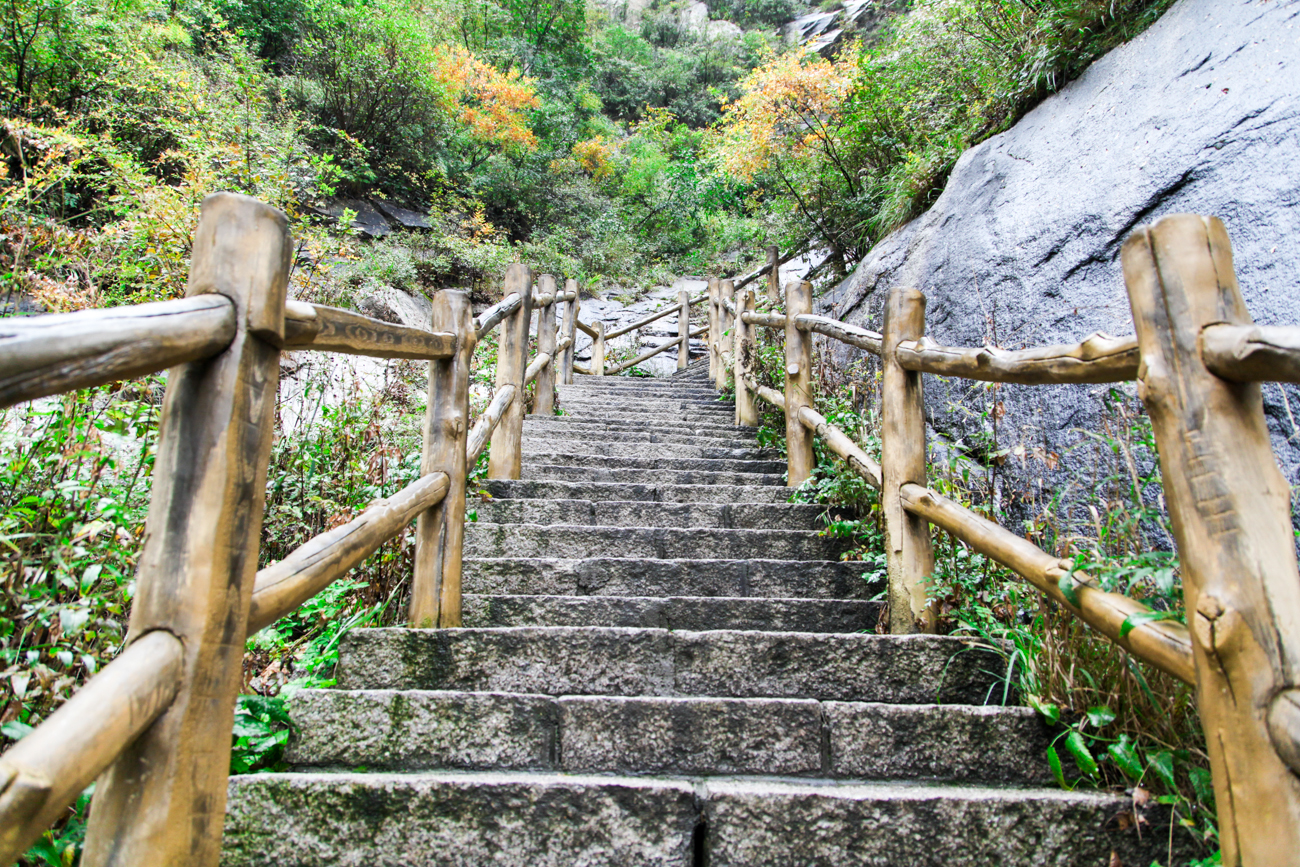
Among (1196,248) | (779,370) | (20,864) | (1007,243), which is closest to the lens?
(1196,248)

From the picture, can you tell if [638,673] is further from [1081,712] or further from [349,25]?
[349,25]

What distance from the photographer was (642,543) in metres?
2.90

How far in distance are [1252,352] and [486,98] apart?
537 inches

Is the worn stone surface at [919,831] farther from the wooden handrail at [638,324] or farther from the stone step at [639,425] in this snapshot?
the wooden handrail at [638,324]

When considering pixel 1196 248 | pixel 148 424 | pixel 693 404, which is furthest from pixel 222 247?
pixel 693 404

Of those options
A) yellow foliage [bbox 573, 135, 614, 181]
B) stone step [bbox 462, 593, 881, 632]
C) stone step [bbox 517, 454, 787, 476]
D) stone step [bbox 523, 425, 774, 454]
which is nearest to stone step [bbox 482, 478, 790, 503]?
stone step [bbox 517, 454, 787, 476]

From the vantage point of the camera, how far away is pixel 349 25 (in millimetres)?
10648

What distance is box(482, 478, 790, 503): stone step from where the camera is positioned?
11.4 feet

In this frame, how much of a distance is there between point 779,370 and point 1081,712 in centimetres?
350

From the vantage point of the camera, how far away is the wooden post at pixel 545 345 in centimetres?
516

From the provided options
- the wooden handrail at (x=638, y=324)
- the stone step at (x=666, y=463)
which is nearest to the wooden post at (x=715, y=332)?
the wooden handrail at (x=638, y=324)

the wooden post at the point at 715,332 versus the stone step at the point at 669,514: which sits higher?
the wooden post at the point at 715,332

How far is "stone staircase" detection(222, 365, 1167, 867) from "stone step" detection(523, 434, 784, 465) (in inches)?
80.4

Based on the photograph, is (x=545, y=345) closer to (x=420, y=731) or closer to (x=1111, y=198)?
(x=1111, y=198)
